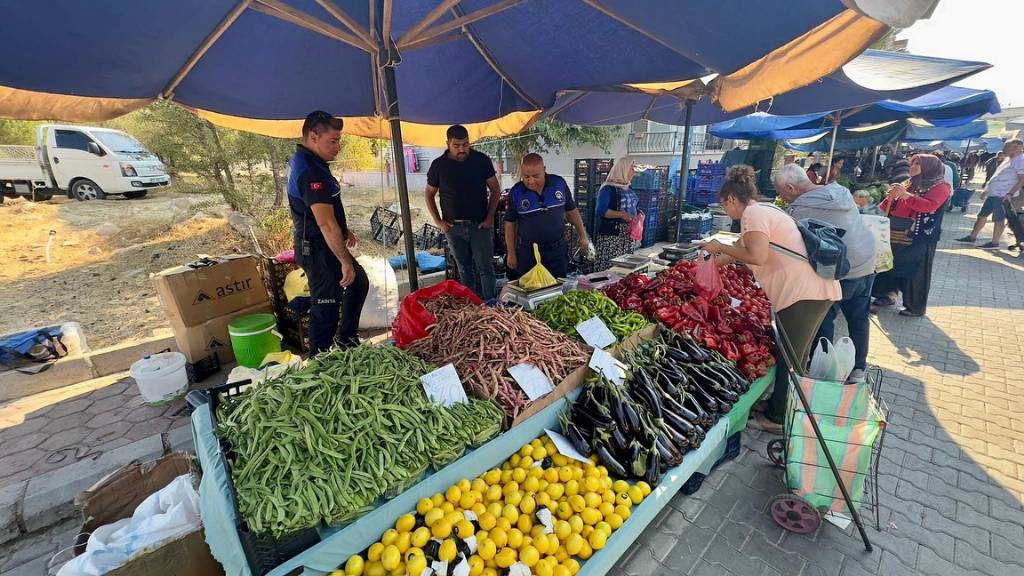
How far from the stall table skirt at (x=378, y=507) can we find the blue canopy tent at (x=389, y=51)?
198 cm

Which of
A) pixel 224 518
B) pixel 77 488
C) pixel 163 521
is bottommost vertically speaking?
pixel 77 488

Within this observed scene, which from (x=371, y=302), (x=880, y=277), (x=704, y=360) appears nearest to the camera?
(x=704, y=360)

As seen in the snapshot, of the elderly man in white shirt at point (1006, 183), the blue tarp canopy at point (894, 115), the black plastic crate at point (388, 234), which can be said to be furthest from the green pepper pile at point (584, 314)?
the elderly man in white shirt at point (1006, 183)

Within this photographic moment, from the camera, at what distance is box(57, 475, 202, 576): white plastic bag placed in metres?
1.75

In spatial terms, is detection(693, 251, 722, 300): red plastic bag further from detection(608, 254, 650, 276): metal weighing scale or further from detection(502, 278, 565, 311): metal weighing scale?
detection(502, 278, 565, 311): metal weighing scale

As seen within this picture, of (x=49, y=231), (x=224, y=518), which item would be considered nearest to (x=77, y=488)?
(x=224, y=518)

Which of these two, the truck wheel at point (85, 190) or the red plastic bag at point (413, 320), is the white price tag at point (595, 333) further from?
the truck wheel at point (85, 190)

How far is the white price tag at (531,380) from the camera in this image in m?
2.33

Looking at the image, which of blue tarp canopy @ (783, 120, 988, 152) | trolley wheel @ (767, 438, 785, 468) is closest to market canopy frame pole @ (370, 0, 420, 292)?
trolley wheel @ (767, 438, 785, 468)

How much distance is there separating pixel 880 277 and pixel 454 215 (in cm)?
636

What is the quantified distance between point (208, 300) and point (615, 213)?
547 cm

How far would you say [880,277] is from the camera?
604 cm

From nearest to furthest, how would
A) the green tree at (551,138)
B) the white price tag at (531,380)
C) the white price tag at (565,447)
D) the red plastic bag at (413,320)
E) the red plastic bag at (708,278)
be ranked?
the white price tag at (565,447) < the white price tag at (531,380) < the red plastic bag at (413,320) < the red plastic bag at (708,278) < the green tree at (551,138)

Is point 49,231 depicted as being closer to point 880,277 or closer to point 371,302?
point 371,302
